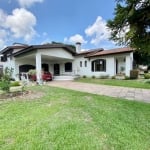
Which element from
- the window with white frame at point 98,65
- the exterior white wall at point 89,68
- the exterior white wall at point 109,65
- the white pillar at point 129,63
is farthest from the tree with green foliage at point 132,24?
the window with white frame at point 98,65

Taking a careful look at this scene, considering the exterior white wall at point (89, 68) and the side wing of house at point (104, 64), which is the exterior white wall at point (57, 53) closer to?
the exterior white wall at point (89, 68)

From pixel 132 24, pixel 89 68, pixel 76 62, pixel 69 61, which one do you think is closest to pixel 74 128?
pixel 132 24

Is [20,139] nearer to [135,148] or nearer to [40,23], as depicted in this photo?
[135,148]

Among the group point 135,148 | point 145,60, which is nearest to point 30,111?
point 135,148

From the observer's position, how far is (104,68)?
21.9m

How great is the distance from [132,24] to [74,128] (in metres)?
5.09

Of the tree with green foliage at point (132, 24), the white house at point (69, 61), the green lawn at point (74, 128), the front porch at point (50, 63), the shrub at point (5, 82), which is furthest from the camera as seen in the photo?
the front porch at point (50, 63)

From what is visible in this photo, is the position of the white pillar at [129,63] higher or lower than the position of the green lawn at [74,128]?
higher

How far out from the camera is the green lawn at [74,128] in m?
3.70

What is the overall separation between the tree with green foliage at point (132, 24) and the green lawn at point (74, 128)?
9.61 ft

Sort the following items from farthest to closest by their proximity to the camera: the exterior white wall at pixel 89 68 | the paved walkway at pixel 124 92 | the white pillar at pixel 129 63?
1. the exterior white wall at pixel 89 68
2. the white pillar at pixel 129 63
3. the paved walkway at pixel 124 92

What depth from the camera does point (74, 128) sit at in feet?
14.7

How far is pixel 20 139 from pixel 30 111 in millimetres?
2177

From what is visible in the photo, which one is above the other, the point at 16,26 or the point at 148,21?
the point at 16,26
